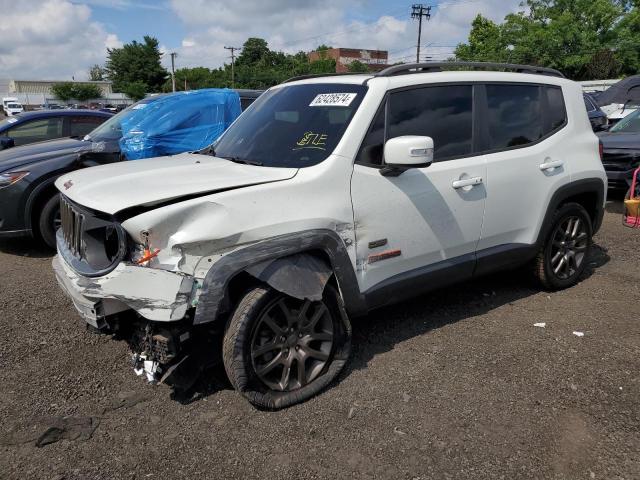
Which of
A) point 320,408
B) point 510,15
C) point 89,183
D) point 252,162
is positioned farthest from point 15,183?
point 510,15

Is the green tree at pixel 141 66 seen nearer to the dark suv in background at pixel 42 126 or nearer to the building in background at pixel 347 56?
the building in background at pixel 347 56

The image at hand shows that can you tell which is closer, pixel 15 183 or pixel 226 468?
pixel 226 468

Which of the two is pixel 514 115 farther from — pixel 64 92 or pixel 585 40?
pixel 64 92

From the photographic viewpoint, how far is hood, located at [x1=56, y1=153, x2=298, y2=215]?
2.79 m

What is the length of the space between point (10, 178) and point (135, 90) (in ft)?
252

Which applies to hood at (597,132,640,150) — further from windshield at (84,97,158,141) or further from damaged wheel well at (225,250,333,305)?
windshield at (84,97,158,141)

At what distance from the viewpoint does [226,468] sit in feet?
8.42

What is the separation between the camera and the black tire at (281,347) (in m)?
2.82

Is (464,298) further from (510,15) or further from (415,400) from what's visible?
(510,15)

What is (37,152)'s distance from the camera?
612 centimetres

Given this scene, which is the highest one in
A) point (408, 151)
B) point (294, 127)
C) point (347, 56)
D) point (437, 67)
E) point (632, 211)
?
point (347, 56)

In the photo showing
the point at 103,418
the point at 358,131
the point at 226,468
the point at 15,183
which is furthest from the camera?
the point at 15,183

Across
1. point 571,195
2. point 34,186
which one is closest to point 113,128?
point 34,186

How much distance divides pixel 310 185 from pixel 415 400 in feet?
4.70
